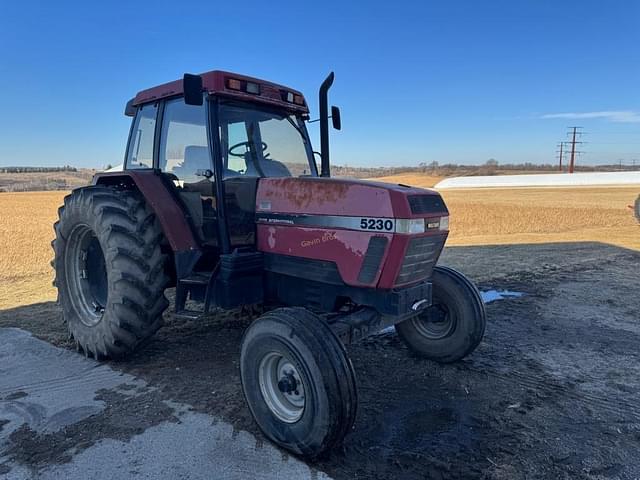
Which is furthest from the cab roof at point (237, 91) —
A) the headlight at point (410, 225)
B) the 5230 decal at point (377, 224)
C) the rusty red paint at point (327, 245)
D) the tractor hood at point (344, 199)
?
the headlight at point (410, 225)

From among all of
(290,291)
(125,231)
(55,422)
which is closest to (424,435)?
(290,291)

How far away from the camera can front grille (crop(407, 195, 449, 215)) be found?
3.31 m

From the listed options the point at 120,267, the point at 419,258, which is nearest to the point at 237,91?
the point at 120,267

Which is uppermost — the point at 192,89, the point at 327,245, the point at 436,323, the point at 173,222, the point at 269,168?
the point at 192,89

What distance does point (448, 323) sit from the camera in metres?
4.45

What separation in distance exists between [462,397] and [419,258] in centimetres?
118

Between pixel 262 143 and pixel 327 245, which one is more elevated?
pixel 262 143

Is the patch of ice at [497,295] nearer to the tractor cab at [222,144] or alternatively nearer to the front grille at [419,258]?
the front grille at [419,258]

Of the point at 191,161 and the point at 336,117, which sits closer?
the point at 191,161

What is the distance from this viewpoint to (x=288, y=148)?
4.55 m

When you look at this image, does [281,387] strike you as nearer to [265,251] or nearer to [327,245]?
[327,245]

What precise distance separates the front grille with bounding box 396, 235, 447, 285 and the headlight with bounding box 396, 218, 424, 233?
0.24 ft

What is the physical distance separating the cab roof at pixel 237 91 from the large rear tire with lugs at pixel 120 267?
0.98 metres

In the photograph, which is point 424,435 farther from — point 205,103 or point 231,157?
point 205,103
